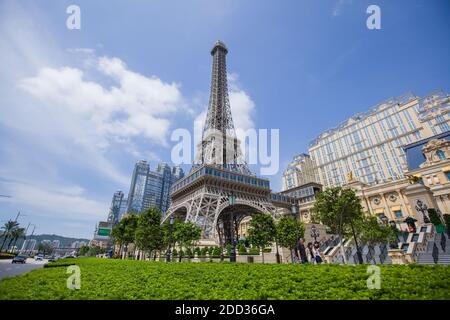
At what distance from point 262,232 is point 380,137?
229 ft

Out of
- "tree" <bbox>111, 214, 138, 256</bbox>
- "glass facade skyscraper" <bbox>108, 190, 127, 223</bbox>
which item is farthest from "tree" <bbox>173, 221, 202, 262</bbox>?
"glass facade skyscraper" <bbox>108, 190, 127, 223</bbox>

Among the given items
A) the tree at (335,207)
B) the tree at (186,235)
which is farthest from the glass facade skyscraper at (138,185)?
the tree at (335,207)

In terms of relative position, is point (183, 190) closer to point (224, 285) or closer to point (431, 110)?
point (224, 285)

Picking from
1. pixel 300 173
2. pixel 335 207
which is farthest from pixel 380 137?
pixel 335 207

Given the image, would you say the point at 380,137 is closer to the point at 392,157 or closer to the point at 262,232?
the point at 392,157

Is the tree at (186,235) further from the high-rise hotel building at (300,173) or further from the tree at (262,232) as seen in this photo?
the high-rise hotel building at (300,173)

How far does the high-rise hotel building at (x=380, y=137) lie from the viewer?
61062mm

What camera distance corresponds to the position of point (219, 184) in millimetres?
45344

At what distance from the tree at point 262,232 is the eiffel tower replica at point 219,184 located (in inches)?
185

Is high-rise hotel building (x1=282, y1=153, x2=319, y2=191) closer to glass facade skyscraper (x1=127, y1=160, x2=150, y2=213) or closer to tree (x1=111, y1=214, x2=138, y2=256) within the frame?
tree (x1=111, y1=214, x2=138, y2=256)

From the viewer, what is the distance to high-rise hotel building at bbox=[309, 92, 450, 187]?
61.1 m

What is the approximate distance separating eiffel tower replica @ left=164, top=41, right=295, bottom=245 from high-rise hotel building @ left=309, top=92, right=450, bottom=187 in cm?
2524

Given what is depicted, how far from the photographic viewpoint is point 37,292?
22.4 ft

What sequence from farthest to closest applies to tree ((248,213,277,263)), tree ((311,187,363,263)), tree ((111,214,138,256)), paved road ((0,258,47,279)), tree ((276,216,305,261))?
tree ((111,214,138,256))
tree ((248,213,277,263))
tree ((311,187,363,263))
tree ((276,216,305,261))
paved road ((0,258,47,279))
